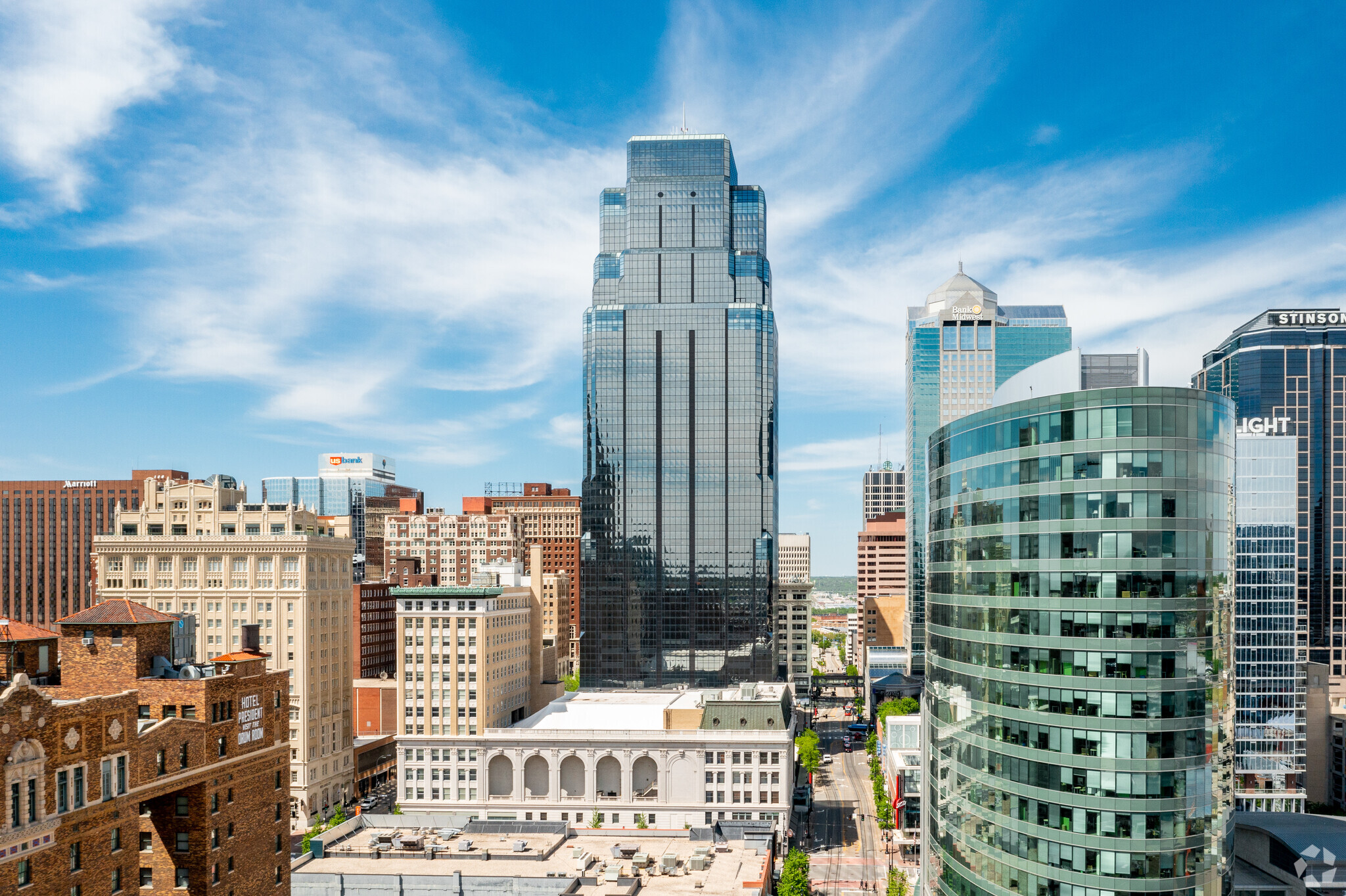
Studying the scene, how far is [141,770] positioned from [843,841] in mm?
121683

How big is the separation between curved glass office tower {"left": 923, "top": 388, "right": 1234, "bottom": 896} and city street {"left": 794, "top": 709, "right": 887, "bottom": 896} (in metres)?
66.3

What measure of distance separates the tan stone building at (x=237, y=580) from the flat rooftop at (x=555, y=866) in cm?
4039

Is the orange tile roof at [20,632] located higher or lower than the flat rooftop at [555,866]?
higher

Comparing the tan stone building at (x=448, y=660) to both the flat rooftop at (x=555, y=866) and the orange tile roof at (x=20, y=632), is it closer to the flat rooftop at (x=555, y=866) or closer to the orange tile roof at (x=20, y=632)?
the flat rooftop at (x=555, y=866)

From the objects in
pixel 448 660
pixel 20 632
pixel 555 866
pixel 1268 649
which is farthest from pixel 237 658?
pixel 1268 649

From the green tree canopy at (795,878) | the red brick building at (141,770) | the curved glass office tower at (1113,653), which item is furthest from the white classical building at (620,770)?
the red brick building at (141,770)

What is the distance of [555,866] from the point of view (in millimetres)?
112688

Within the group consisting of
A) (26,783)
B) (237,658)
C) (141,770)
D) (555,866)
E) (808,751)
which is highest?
(237,658)

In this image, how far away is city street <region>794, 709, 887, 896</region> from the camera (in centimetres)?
13375

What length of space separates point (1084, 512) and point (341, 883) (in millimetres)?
86150

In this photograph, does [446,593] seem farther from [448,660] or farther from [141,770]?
[141,770]

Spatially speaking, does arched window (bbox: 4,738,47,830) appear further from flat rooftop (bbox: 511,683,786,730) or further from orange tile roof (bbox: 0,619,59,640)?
flat rooftop (bbox: 511,683,786,730)

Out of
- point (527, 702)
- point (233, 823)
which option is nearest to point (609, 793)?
point (527, 702)

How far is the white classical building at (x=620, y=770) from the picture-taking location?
6088 inches
